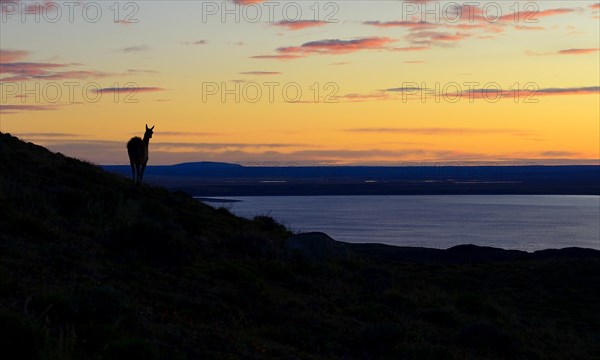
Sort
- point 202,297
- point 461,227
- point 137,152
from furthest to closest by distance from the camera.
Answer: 1. point 461,227
2. point 137,152
3. point 202,297

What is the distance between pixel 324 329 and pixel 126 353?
614 centimetres

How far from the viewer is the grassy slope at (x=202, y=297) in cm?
1123

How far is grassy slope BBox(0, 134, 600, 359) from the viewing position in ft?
36.8

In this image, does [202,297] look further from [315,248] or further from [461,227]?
[461,227]

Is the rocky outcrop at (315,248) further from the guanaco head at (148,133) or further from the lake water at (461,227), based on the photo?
the lake water at (461,227)

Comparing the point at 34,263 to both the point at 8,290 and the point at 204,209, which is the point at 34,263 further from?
the point at 204,209

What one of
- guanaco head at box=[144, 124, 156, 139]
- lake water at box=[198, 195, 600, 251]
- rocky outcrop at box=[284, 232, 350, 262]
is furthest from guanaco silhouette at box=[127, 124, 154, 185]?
lake water at box=[198, 195, 600, 251]

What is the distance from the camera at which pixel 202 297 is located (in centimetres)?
1562

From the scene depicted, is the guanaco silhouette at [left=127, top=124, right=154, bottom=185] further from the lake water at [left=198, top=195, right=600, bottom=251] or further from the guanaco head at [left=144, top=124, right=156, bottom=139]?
the lake water at [left=198, top=195, right=600, bottom=251]

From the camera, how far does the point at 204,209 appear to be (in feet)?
105

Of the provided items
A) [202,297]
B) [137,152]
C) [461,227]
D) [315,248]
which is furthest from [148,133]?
[461,227]

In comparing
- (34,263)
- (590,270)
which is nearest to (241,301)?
(34,263)

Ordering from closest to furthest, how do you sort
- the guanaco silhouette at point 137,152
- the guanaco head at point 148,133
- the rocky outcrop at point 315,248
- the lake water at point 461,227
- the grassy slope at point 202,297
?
the grassy slope at point 202,297 < the rocky outcrop at point 315,248 < the guanaco silhouette at point 137,152 < the guanaco head at point 148,133 < the lake water at point 461,227

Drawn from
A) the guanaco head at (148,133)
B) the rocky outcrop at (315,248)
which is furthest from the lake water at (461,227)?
the rocky outcrop at (315,248)
